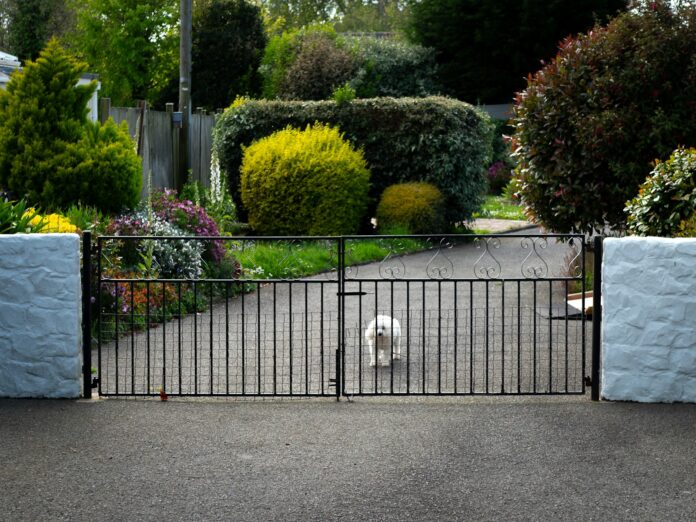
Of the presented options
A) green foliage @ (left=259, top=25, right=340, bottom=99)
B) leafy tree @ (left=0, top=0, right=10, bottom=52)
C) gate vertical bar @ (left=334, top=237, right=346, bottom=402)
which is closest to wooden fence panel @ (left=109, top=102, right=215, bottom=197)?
green foliage @ (left=259, top=25, right=340, bottom=99)

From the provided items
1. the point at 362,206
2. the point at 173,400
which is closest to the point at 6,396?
the point at 173,400

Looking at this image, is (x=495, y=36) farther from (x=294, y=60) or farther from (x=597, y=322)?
(x=597, y=322)

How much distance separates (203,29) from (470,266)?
19532mm

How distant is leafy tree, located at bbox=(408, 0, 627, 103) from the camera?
3316 centimetres

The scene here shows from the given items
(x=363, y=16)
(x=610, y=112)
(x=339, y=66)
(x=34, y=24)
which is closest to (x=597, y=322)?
(x=610, y=112)

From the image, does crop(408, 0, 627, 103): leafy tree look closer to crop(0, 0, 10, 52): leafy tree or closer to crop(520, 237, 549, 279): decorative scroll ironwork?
crop(0, 0, 10, 52): leafy tree

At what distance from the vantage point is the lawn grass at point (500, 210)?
2326cm

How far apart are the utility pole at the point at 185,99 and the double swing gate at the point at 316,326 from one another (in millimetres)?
4772

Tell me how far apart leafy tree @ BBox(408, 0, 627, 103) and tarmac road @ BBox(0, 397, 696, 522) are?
1064 inches

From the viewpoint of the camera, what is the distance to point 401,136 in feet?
61.9

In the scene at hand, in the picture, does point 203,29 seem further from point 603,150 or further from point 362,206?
point 603,150

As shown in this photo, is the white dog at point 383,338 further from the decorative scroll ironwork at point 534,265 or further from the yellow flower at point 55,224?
the yellow flower at point 55,224

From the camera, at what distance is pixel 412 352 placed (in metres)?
9.78

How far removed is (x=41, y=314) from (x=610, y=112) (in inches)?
279
